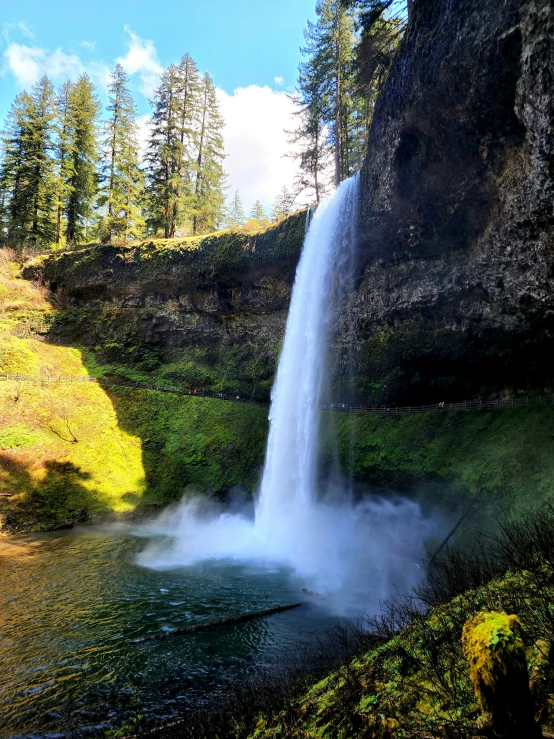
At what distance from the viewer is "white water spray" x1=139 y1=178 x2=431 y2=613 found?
47.5ft

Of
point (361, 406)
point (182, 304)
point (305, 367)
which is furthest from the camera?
point (182, 304)

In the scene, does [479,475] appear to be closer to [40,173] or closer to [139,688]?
[139,688]

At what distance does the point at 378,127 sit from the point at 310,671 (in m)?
19.7

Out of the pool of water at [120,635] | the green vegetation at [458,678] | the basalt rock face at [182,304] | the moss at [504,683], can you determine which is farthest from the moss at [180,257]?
the moss at [504,683]

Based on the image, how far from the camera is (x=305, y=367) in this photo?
919 inches

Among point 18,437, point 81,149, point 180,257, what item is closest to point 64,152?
point 81,149

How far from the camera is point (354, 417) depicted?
24.5 metres

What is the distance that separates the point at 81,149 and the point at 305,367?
35741 millimetres

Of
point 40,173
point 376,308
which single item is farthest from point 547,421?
point 40,173

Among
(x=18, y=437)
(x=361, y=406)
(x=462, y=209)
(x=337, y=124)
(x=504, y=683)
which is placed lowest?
(x=504, y=683)

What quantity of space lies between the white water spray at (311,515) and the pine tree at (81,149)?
28.8 metres

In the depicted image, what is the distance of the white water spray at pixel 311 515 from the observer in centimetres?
1448

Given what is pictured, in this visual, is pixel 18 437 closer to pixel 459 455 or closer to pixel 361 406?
pixel 361 406

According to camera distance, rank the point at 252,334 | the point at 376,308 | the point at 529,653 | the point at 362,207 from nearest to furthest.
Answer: the point at 529,653, the point at 362,207, the point at 376,308, the point at 252,334
